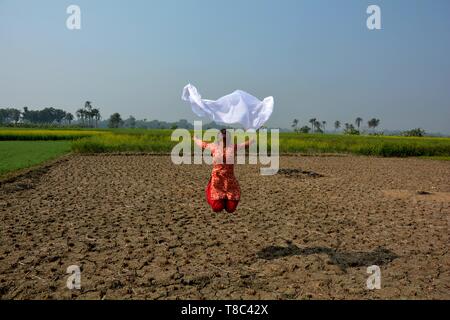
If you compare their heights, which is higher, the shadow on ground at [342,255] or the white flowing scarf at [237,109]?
the white flowing scarf at [237,109]

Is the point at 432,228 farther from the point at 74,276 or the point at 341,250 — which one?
the point at 74,276

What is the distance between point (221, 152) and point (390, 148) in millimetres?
27597

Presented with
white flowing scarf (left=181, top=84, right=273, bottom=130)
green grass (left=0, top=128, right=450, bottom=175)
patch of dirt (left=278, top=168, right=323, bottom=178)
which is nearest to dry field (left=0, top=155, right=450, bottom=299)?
white flowing scarf (left=181, top=84, right=273, bottom=130)

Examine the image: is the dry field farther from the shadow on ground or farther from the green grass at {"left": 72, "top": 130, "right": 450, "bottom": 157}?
the green grass at {"left": 72, "top": 130, "right": 450, "bottom": 157}

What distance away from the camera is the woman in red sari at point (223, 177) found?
5.80m

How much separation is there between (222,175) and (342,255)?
2.22 metres

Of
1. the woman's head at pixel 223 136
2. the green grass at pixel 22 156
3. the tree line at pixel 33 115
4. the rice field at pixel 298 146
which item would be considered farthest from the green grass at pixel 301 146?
the tree line at pixel 33 115

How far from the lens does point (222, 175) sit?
233 inches

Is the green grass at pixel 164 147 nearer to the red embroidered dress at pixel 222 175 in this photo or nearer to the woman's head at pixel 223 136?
the red embroidered dress at pixel 222 175

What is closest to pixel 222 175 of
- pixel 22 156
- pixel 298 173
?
pixel 298 173

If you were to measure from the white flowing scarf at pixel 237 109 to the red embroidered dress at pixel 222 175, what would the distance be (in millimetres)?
430

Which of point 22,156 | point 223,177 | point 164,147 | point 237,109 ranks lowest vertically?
point 22,156

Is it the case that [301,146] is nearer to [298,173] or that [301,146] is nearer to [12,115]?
[298,173]
